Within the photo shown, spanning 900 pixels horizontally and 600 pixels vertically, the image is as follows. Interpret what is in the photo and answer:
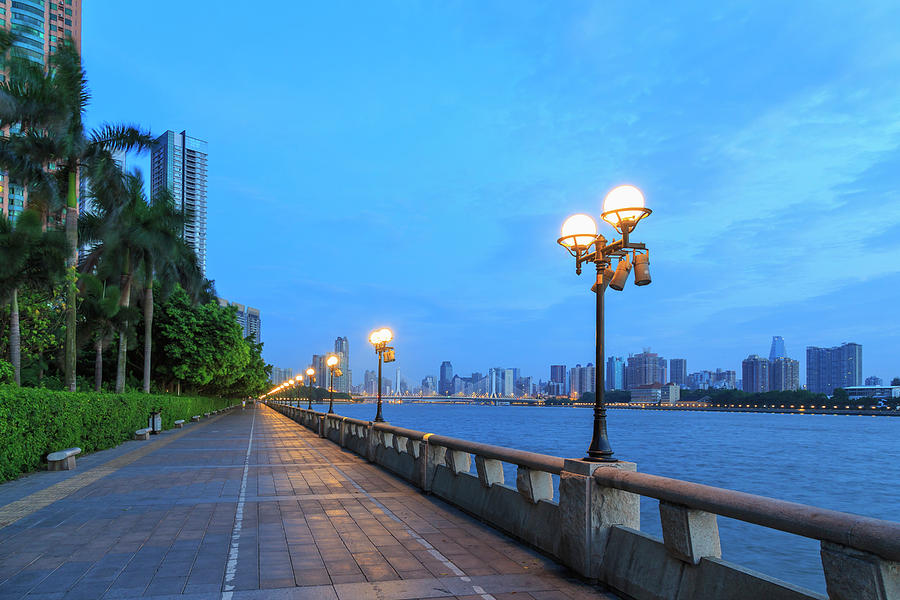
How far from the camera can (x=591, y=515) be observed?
685cm

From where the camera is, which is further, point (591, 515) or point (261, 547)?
point (261, 547)

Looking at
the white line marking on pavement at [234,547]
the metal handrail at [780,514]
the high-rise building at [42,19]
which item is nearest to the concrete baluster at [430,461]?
the white line marking on pavement at [234,547]

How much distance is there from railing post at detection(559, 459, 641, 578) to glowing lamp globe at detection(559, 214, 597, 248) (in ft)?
9.14

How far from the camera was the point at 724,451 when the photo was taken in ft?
211

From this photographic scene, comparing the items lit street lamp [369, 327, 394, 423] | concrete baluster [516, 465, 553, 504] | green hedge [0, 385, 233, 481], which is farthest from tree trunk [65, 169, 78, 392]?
concrete baluster [516, 465, 553, 504]

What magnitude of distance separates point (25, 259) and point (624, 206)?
73.1ft

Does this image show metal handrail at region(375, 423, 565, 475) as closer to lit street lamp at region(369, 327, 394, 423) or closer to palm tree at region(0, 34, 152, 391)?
lit street lamp at region(369, 327, 394, 423)

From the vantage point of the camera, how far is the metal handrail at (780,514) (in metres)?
3.89

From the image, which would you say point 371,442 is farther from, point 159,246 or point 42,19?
point 42,19

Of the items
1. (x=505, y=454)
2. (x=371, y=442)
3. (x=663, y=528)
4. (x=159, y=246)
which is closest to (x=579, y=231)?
(x=505, y=454)

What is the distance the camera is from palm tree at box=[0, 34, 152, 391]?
2370cm

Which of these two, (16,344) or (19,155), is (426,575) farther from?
(19,155)

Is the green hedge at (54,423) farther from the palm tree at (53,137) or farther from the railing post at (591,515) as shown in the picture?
the railing post at (591,515)

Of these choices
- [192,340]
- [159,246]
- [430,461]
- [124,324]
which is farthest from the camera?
[192,340]
